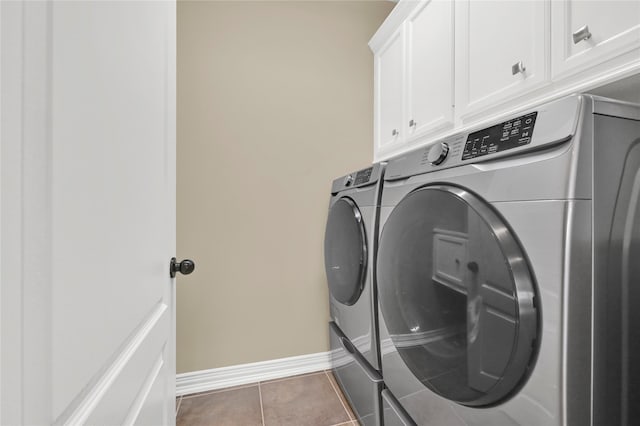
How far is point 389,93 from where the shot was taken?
1.78 meters

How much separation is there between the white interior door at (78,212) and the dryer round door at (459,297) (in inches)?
29.2

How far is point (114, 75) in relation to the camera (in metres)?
0.45

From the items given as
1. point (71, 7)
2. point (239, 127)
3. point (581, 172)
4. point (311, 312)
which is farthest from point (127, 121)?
point (311, 312)

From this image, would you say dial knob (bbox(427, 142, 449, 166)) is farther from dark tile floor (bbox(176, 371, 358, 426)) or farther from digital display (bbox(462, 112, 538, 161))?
dark tile floor (bbox(176, 371, 358, 426))

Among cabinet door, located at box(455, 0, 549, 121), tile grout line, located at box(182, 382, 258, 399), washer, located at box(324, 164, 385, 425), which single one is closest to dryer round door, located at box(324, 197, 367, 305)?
washer, located at box(324, 164, 385, 425)

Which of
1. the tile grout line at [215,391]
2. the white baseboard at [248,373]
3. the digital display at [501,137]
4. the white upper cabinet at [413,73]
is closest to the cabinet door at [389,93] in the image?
the white upper cabinet at [413,73]

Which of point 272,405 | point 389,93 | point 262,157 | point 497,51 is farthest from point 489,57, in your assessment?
point 272,405

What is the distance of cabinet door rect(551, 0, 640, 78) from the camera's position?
26.0 inches

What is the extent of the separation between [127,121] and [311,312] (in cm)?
165

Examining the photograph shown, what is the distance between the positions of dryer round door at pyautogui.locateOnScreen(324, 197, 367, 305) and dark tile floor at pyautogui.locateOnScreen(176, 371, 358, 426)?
1.89 ft

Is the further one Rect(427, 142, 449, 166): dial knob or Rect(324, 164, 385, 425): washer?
Rect(324, 164, 385, 425): washer

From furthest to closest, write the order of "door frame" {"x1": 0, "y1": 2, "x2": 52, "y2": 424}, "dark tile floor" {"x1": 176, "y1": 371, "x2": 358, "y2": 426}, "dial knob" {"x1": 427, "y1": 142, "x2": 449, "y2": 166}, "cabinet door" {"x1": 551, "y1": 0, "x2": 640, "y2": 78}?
"dark tile floor" {"x1": 176, "y1": 371, "x2": 358, "y2": 426} → "dial knob" {"x1": 427, "y1": 142, "x2": 449, "y2": 166} → "cabinet door" {"x1": 551, "y1": 0, "x2": 640, "y2": 78} → "door frame" {"x1": 0, "y1": 2, "x2": 52, "y2": 424}

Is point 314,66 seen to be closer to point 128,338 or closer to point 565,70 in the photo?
point 565,70

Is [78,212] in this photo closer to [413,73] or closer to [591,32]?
[591,32]
